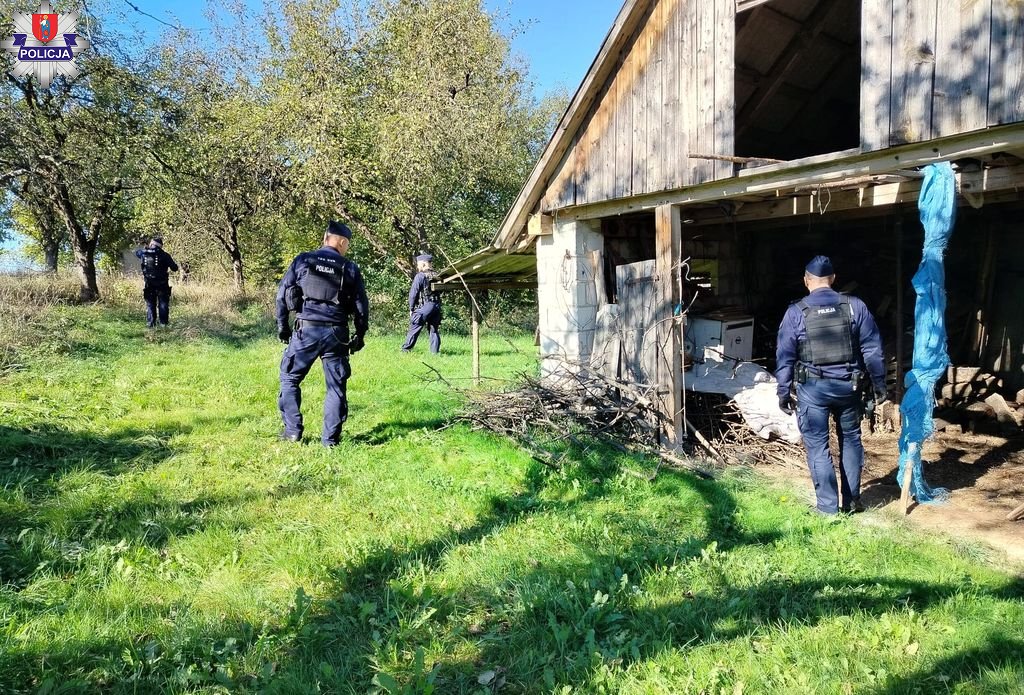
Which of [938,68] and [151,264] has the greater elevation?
[938,68]

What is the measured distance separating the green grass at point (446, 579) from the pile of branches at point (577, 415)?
0.41 meters

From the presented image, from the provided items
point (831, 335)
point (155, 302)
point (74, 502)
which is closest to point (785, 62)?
point (831, 335)

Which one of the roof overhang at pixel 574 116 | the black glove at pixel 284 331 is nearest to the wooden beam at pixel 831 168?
the roof overhang at pixel 574 116

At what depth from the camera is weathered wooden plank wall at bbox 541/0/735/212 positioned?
568cm

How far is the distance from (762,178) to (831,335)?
164 cm

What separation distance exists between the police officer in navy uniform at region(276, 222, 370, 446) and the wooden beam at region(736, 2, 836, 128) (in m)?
5.52

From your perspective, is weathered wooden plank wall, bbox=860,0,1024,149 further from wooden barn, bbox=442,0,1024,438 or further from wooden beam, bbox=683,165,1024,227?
wooden beam, bbox=683,165,1024,227

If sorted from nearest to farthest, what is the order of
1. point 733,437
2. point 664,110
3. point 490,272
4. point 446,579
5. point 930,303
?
point 446,579 < point 930,303 < point 664,110 < point 733,437 < point 490,272

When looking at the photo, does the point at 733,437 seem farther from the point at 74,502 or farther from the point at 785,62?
the point at 74,502

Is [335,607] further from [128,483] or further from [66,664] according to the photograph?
[128,483]

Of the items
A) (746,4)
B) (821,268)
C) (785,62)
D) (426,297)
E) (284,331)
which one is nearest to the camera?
(821,268)

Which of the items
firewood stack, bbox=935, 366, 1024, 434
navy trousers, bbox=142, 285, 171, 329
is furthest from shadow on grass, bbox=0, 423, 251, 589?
navy trousers, bbox=142, 285, 171, 329

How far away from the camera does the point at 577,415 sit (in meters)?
6.62

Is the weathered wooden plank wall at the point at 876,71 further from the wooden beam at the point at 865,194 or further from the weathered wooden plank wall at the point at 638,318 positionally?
the weathered wooden plank wall at the point at 638,318
